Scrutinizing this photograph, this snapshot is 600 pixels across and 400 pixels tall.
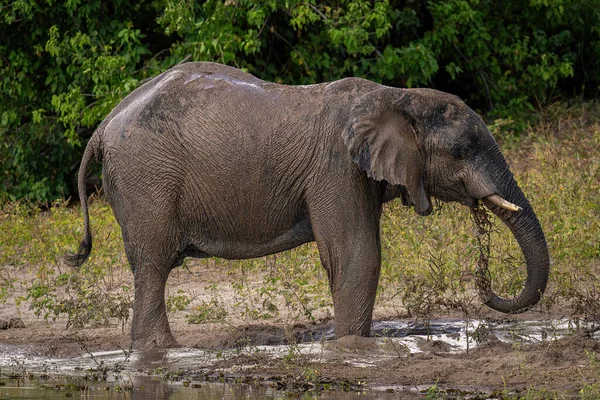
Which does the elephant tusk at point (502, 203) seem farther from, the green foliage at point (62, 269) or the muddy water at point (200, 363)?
the green foliage at point (62, 269)

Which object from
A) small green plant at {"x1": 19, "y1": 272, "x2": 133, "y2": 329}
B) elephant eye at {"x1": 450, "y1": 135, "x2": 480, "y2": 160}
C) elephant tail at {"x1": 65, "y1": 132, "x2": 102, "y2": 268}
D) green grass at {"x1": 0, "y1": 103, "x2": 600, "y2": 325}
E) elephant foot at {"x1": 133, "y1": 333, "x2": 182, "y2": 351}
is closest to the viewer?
elephant eye at {"x1": 450, "y1": 135, "x2": 480, "y2": 160}

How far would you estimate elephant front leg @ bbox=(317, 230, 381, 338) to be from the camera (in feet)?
26.0

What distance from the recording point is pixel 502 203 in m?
7.96

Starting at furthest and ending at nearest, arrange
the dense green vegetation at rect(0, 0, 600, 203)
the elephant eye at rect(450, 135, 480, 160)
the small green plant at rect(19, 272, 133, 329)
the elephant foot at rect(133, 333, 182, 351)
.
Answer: the dense green vegetation at rect(0, 0, 600, 203) → the small green plant at rect(19, 272, 133, 329) → the elephant foot at rect(133, 333, 182, 351) → the elephant eye at rect(450, 135, 480, 160)

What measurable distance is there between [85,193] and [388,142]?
7.53 feet

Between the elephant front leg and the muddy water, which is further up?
the elephant front leg

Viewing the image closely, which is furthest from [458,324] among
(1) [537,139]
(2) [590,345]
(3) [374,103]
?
(1) [537,139]

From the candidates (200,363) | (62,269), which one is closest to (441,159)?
(200,363)

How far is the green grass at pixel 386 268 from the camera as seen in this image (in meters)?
9.53

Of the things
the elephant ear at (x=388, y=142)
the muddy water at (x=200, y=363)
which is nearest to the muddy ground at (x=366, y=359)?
the muddy water at (x=200, y=363)

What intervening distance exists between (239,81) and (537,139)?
788cm

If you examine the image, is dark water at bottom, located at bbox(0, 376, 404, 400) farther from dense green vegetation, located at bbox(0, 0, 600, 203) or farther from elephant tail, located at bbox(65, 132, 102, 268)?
dense green vegetation, located at bbox(0, 0, 600, 203)

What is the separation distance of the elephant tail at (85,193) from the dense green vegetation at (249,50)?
17.1 feet

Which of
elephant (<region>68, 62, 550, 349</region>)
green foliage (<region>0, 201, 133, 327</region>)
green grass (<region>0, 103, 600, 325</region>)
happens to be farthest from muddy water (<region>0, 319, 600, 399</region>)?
green foliage (<region>0, 201, 133, 327</region>)
